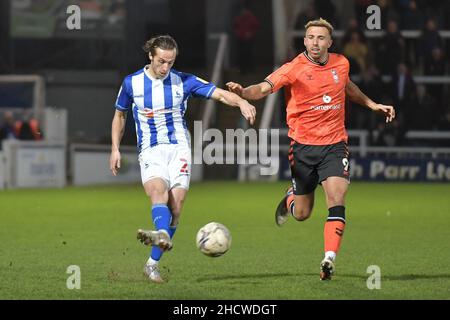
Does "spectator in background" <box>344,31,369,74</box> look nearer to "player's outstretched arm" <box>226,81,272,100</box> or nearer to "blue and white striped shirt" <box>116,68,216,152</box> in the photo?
"player's outstretched arm" <box>226,81,272,100</box>

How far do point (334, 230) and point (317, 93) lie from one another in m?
1.24

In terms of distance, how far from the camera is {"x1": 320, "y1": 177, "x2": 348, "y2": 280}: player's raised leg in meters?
9.60

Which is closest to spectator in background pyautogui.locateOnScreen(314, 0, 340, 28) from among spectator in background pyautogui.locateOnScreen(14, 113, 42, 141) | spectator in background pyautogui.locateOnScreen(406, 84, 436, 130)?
spectator in background pyautogui.locateOnScreen(406, 84, 436, 130)

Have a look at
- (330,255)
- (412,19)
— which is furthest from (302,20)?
(330,255)

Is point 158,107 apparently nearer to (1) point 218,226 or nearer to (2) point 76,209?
(1) point 218,226

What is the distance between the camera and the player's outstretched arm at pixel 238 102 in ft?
29.0

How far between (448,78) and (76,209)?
11006mm

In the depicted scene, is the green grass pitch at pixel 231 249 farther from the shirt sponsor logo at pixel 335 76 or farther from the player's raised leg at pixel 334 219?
the shirt sponsor logo at pixel 335 76

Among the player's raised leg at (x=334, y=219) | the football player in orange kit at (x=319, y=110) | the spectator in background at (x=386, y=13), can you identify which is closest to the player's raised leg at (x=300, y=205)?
the football player in orange kit at (x=319, y=110)

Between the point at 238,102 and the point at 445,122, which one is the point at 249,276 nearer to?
the point at 238,102

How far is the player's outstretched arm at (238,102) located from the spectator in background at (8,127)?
15.7m

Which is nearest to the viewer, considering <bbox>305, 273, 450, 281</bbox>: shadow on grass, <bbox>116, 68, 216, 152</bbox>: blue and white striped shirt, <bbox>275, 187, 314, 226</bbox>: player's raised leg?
<bbox>116, 68, 216, 152</bbox>: blue and white striped shirt

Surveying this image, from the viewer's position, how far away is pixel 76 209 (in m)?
18.4
